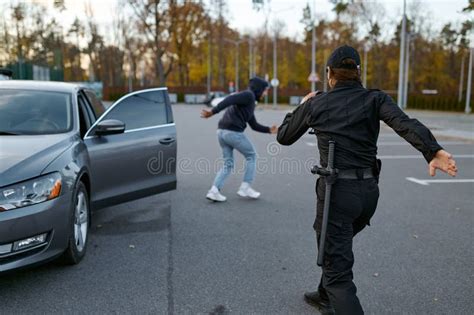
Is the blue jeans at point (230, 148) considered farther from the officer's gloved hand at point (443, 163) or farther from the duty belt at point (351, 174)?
the officer's gloved hand at point (443, 163)

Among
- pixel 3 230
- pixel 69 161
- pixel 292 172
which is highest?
pixel 69 161

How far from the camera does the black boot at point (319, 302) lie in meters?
3.36

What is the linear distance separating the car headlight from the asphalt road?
28.9 inches

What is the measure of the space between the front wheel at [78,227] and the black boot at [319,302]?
6.45ft

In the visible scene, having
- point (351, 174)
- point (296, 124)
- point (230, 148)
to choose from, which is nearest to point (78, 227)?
point (296, 124)

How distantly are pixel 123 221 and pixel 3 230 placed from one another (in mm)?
2447

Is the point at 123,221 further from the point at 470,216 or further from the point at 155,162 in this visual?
the point at 470,216

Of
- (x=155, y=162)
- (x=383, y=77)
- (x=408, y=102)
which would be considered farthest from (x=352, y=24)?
(x=155, y=162)

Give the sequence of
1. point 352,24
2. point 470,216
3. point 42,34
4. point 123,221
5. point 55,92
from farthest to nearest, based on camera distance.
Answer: point 352,24 → point 42,34 → point 470,216 → point 123,221 → point 55,92

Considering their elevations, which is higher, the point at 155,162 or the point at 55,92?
the point at 55,92

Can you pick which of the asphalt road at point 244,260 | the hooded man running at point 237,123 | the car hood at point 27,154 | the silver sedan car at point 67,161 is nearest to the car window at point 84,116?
the silver sedan car at point 67,161

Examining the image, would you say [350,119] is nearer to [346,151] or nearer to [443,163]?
[346,151]

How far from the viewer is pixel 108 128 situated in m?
4.81

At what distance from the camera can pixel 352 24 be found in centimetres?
6031
